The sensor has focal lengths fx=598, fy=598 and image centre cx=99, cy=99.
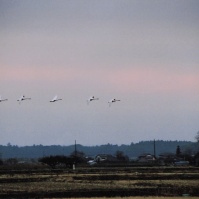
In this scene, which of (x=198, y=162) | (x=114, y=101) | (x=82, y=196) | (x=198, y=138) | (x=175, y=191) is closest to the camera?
(x=82, y=196)

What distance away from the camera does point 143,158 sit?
168m

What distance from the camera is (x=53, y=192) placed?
42250 millimetres

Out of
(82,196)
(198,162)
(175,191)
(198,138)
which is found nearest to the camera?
(82,196)

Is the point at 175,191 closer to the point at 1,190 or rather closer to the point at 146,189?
the point at 146,189

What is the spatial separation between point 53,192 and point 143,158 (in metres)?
128

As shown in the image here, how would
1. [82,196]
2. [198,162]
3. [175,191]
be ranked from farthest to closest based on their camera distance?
[198,162] < [175,191] < [82,196]

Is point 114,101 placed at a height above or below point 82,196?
above

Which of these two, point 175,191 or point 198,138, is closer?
point 175,191

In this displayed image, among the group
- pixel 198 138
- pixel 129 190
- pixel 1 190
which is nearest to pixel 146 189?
pixel 129 190

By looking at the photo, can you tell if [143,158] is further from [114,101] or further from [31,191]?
[31,191]

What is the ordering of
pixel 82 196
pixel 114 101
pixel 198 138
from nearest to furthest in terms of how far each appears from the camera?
1. pixel 82 196
2. pixel 114 101
3. pixel 198 138

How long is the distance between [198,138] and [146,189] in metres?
123

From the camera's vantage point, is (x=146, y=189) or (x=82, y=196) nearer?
(x=82, y=196)

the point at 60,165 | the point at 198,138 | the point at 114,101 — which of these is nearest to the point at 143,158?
the point at 198,138
